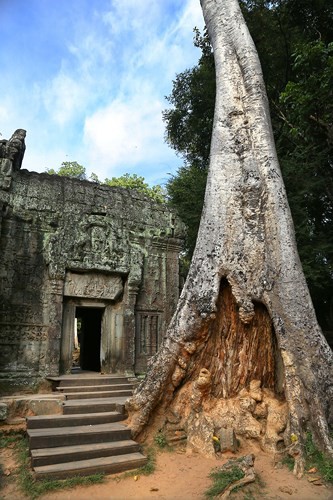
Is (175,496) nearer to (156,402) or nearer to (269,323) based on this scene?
(156,402)

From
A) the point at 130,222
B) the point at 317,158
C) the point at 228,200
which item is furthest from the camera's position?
the point at 317,158

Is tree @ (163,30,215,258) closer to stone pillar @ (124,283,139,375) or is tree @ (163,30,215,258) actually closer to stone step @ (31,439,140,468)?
stone pillar @ (124,283,139,375)

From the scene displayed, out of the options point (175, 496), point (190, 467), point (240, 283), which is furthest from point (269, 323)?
point (175, 496)

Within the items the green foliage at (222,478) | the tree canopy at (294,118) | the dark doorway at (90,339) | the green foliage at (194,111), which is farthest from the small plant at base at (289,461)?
the green foliage at (194,111)

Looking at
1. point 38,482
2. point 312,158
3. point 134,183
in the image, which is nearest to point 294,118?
point 312,158

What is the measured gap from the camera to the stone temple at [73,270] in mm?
6550

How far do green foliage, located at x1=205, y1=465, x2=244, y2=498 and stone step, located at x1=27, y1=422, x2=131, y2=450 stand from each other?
126 cm

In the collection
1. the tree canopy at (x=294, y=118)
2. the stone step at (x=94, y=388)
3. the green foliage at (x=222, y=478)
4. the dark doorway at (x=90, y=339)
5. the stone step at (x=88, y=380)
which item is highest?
the tree canopy at (x=294, y=118)

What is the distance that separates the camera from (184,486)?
11.8ft

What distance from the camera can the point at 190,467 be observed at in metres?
3.92

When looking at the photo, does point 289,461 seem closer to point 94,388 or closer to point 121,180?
point 94,388

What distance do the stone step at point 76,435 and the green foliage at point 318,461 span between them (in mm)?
1978

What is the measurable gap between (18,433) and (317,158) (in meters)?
8.45

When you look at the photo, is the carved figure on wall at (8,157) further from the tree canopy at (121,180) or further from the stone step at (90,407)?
the tree canopy at (121,180)
